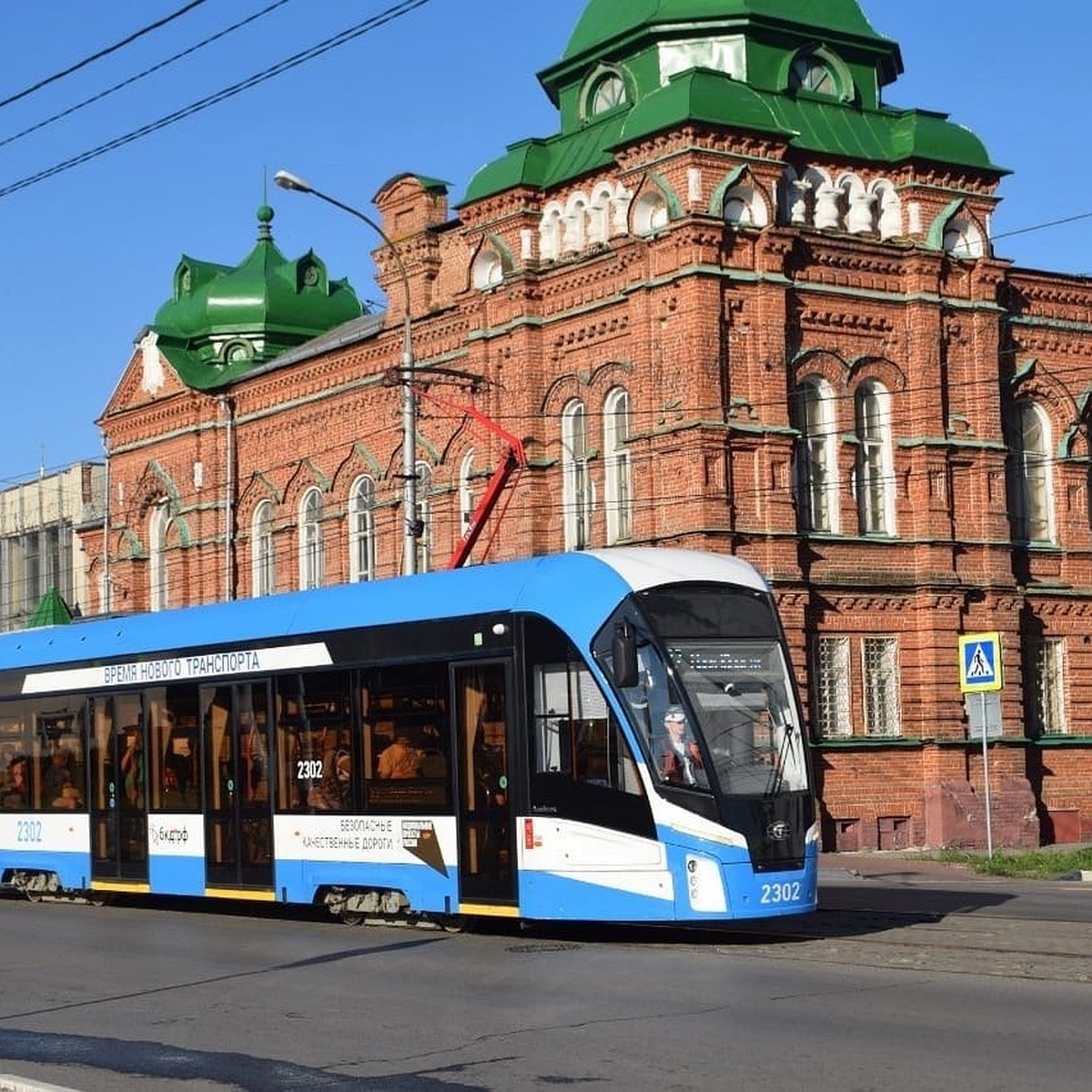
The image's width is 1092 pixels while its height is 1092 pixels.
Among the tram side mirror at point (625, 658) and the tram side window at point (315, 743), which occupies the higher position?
the tram side mirror at point (625, 658)

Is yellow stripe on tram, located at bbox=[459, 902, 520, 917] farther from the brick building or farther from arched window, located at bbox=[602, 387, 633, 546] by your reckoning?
arched window, located at bbox=[602, 387, 633, 546]

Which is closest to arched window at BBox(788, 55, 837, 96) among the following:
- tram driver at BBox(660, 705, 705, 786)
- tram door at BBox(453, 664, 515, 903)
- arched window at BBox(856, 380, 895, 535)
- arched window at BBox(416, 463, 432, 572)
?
arched window at BBox(856, 380, 895, 535)

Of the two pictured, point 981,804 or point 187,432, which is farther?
point 187,432

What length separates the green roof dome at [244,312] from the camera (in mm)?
48125

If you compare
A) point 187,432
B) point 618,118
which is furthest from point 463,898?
point 187,432

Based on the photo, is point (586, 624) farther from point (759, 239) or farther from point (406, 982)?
point (759, 239)

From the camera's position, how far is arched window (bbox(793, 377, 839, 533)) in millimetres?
33562

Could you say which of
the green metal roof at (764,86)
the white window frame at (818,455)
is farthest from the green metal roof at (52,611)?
the white window frame at (818,455)

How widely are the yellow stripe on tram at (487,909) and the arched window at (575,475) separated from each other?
17.1 m

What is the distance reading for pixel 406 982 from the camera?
571 inches

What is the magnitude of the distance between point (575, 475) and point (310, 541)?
32.0ft

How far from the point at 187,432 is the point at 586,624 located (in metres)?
30.8

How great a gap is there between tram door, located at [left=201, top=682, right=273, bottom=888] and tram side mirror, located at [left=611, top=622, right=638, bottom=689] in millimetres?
5433

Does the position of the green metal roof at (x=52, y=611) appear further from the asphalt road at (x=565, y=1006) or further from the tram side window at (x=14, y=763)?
the asphalt road at (x=565, y=1006)
